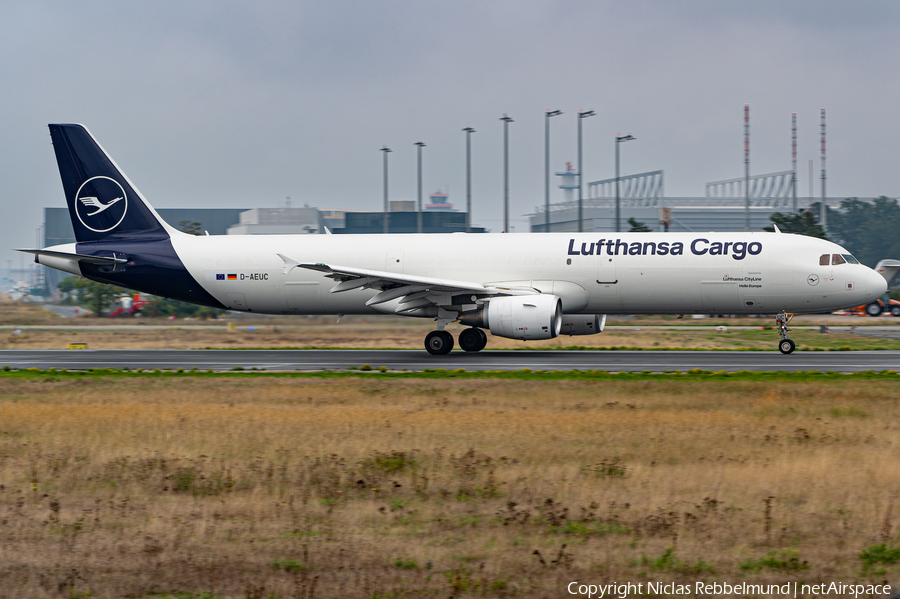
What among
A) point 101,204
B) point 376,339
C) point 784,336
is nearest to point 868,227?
point 784,336

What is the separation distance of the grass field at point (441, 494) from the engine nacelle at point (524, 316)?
8598mm

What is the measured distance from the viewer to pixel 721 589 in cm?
648

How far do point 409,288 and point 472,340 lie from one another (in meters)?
3.18

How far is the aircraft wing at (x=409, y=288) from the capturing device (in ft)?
85.2

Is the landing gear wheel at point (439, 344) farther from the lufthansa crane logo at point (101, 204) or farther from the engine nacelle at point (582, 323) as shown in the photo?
the lufthansa crane logo at point (101, 204)

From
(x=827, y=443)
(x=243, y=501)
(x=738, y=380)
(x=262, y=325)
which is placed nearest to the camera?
(x=243, y=501)

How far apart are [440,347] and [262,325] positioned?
10839 mm

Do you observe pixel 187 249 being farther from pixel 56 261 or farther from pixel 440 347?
pixel 440 347

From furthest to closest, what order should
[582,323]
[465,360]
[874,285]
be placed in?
[582,323] < [874,285] < [465,360]

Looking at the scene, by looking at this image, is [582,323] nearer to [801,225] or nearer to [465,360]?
[465,360]

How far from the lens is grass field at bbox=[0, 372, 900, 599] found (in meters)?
6.92

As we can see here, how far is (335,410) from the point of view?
1536 centimetres

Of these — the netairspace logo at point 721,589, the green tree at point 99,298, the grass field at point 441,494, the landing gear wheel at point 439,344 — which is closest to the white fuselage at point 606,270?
the landing gear wheel at point 439,344

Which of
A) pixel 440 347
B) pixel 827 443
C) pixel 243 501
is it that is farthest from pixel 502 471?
pixel 440 347
